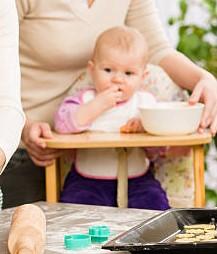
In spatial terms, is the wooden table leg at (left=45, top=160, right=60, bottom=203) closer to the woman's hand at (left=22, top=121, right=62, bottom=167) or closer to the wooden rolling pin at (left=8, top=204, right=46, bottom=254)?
the woman's hand at (left=22, top=121, right=62, bottom=167)

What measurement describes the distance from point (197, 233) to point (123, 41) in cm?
112

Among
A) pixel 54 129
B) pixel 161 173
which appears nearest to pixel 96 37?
pixel 54 129

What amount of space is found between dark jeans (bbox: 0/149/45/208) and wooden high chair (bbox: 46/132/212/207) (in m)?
0.06

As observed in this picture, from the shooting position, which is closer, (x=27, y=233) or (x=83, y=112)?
(x=27, y=233)

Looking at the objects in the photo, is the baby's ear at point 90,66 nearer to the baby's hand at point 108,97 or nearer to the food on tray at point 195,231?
the baby's hand at point 108,97

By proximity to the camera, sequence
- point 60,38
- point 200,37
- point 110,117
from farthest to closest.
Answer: point 200,37
point 110,117
point 60,38

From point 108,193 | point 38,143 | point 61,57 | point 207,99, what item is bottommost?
point 108,193

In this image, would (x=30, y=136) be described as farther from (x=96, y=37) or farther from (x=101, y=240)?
(x=101, y=240)

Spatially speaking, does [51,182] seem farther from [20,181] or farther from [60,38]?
[60,38]

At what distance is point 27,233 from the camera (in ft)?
4.24

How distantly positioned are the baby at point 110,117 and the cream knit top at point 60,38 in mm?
62

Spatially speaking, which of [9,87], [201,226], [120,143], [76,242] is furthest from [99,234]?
[120,143]

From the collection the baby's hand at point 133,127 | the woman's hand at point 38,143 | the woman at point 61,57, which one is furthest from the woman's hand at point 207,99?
the woman's hand at point 38,143

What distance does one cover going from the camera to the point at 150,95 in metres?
2.56
